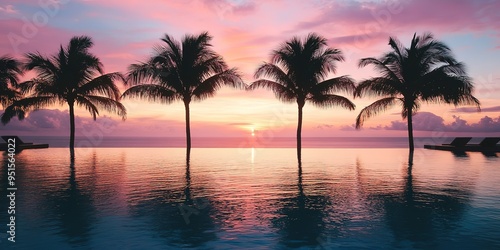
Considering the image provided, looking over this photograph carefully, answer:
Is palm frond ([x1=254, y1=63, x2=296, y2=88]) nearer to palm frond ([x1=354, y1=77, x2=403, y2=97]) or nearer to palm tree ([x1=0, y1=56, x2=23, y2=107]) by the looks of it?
palm frond ([x1=354, y1=77, x2=403, y2=97])

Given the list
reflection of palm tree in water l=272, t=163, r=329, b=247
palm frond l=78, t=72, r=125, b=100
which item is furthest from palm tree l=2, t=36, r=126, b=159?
reflection of palm tree in water l=272, t=163, r=329, b=247

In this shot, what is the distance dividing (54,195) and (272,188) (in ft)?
19.6

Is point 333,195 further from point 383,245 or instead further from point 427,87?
point 427,87

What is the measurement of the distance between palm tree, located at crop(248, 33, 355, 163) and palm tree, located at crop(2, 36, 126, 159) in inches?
444

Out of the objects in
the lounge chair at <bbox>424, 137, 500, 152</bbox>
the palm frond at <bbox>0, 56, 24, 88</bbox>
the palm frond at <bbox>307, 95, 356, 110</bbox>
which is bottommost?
the lounge chair at <bbox>424, 137, 500, 152</bbox>

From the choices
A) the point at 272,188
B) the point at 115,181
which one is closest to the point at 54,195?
the point at 115,181

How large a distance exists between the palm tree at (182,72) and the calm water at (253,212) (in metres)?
13.4

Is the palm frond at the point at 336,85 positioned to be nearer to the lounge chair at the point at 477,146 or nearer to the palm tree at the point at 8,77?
the lounge chair at the point at 477,146

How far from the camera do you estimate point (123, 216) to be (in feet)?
25.3

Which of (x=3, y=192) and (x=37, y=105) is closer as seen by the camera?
(x=3, y=192)

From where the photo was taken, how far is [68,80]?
28.2m

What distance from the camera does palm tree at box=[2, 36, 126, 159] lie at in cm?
2811

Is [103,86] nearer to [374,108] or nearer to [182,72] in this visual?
[182,72]

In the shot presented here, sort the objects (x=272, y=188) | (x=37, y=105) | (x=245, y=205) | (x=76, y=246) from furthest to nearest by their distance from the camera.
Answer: (x=37, y=105) < (x=272, y=188) < (x=245, y=205) < (x=76, y=246)
